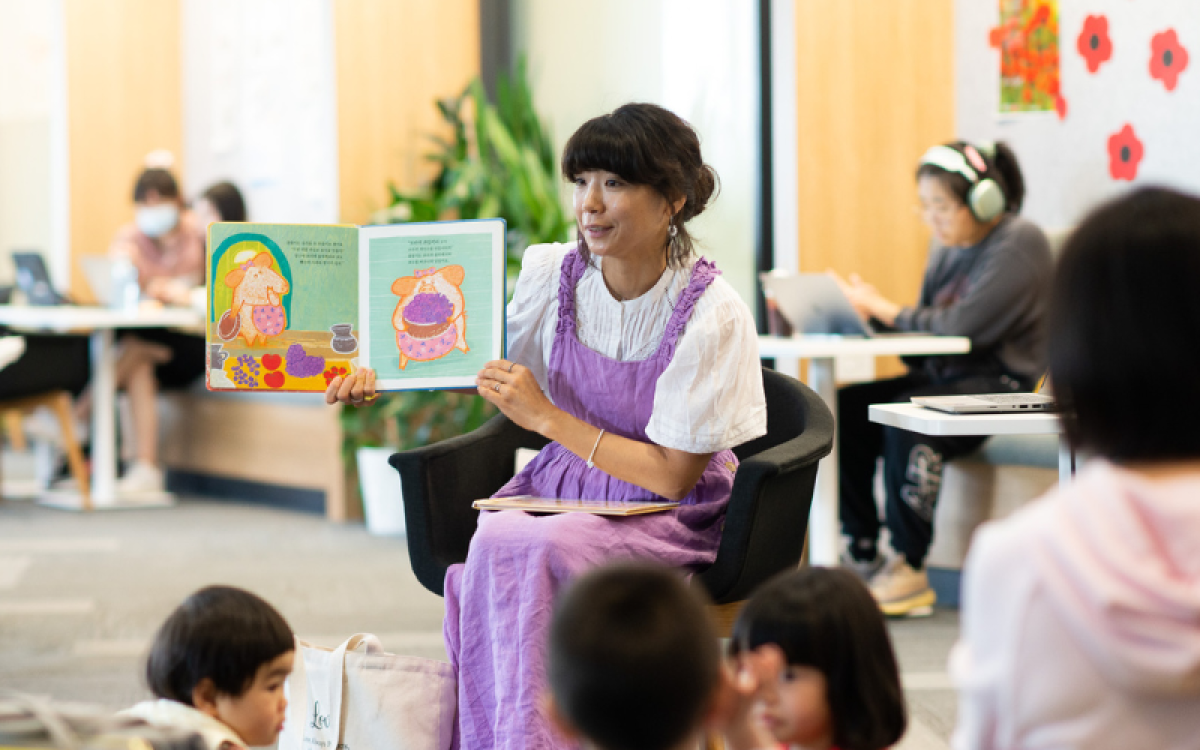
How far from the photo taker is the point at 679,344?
2.01m

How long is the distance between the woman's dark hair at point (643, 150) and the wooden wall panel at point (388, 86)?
3197mm

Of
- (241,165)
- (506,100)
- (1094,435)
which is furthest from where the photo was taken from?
(241,165)

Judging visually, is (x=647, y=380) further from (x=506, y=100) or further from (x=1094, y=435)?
(x=506, y=100)

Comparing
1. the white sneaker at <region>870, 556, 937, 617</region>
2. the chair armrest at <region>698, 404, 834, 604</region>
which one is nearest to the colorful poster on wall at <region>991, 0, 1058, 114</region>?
the white sneaker at <region>870, 556, 937, 617</region>

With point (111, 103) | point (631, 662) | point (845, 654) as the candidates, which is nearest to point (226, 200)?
point (111, 103)

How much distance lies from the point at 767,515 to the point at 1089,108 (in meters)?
2.75

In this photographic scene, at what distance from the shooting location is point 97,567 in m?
4.31

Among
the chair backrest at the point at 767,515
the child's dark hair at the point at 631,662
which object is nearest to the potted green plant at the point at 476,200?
the chair backrest at the point at 767,515

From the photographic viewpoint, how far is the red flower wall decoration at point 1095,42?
160 inches

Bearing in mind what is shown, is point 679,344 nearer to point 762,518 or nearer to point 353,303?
point 762,518

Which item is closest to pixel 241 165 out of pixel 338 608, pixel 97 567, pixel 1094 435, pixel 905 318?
pixel 97 567

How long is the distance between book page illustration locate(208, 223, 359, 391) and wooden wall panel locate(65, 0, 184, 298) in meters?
4.95

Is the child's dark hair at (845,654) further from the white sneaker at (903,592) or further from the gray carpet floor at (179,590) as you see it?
the white sneaker at (903,592)

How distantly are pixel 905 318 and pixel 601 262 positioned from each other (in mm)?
1766
